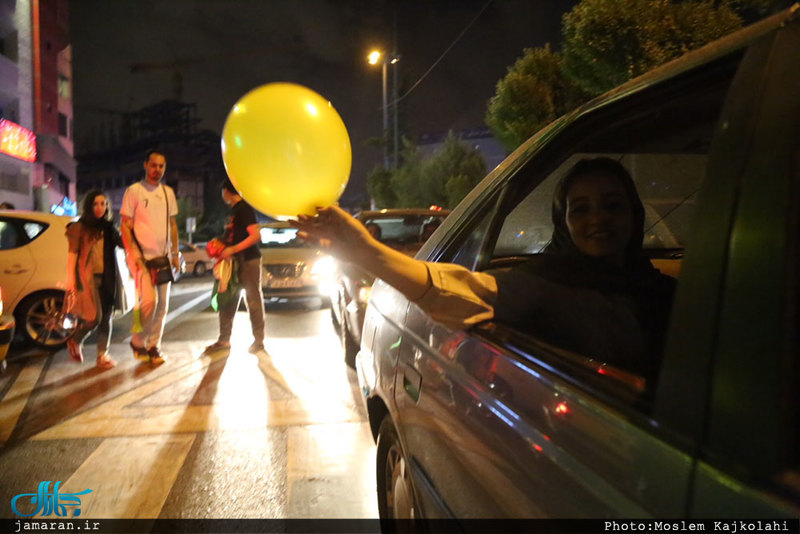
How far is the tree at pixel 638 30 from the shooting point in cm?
502

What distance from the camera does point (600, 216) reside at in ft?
5.89

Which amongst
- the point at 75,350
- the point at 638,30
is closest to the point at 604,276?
the point at 638,30

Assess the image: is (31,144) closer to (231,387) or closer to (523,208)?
(231,387)

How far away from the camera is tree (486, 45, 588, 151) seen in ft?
24.7

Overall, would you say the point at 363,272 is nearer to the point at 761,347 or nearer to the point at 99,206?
the point at 99,206

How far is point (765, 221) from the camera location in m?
0.85

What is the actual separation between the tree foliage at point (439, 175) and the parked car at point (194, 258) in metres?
7.85

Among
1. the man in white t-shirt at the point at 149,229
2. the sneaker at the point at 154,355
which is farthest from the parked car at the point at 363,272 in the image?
the sneaker at the point at 154,355

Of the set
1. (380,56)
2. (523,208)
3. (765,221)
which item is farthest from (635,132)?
(380,56)

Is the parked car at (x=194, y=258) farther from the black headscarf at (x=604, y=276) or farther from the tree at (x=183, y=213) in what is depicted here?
the tree at (x=183, y=213)

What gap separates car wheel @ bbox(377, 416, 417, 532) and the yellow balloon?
1.04 meters

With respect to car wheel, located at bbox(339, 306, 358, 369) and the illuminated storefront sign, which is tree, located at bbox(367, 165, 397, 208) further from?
car wheel, located at bbox(339, 306, 358, 369)

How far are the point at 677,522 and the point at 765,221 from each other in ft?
1.66

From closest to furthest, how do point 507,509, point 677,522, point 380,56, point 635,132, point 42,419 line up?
1. point 677,522
2. point 507,509
3. point 635,132
4. point 42,419
5. point 380,56
